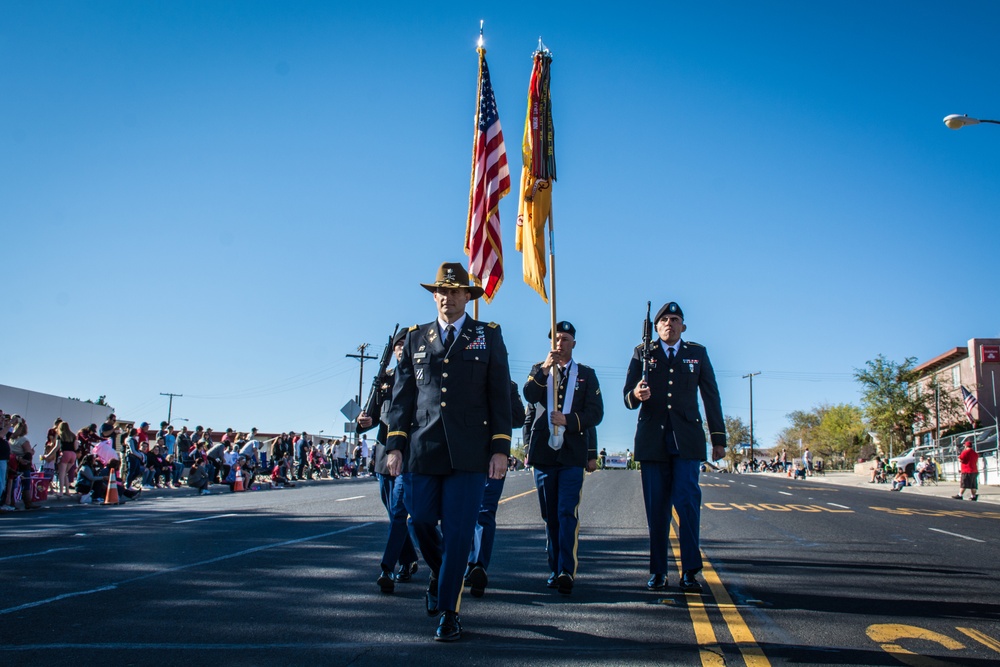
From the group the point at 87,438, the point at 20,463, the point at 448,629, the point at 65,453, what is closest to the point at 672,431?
the point at 448,629

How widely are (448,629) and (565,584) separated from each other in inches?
65.5

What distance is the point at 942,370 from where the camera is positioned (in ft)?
191

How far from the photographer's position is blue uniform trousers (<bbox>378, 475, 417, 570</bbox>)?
6039mm

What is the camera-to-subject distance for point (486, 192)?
9344 mm

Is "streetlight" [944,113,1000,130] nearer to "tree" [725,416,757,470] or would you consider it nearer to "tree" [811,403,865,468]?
"tree" [811,403,865,468]

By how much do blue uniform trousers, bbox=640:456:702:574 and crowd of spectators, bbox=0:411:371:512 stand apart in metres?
12.5

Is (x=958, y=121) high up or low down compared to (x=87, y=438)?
up

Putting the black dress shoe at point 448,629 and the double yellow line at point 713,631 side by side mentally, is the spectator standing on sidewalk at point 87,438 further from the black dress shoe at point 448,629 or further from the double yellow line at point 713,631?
the black dress shoe at point 448,629

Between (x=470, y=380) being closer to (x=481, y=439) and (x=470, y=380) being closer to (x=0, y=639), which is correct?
(x=481, y=439)

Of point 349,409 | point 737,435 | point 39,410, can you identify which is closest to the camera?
point 39,410

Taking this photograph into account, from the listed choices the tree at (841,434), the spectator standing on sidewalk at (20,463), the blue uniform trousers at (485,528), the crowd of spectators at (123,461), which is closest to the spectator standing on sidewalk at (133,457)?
the crowd of spectators at (123,461)

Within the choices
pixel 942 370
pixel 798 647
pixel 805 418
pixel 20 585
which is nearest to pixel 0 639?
pixel 20 585

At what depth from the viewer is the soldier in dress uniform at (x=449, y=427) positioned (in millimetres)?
4598

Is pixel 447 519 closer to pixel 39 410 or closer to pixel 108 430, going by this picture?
pixel 108 430
